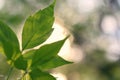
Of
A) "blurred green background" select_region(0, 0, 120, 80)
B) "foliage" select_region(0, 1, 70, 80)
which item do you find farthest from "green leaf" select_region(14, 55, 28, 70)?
"blurred green background" select_region(0, 0, 120, 80)

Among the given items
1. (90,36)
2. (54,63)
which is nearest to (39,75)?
(54,63)

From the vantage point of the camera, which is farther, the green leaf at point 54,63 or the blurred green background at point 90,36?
the blurred green background at point 90,36

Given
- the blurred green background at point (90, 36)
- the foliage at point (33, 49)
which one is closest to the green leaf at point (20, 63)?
the foliage at point (33, 49)

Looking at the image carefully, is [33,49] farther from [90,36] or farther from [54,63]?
[90,36]

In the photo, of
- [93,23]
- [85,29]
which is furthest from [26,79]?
[93,23]

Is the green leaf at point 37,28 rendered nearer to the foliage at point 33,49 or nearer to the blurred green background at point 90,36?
the foliage at point 33,49

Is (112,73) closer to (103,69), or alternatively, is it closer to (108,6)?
(103,69)

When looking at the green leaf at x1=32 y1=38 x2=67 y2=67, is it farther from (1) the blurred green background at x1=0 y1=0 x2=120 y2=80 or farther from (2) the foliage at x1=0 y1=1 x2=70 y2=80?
(1) the blurred green background at x1=0 y1=0 x2=120 y2=80
